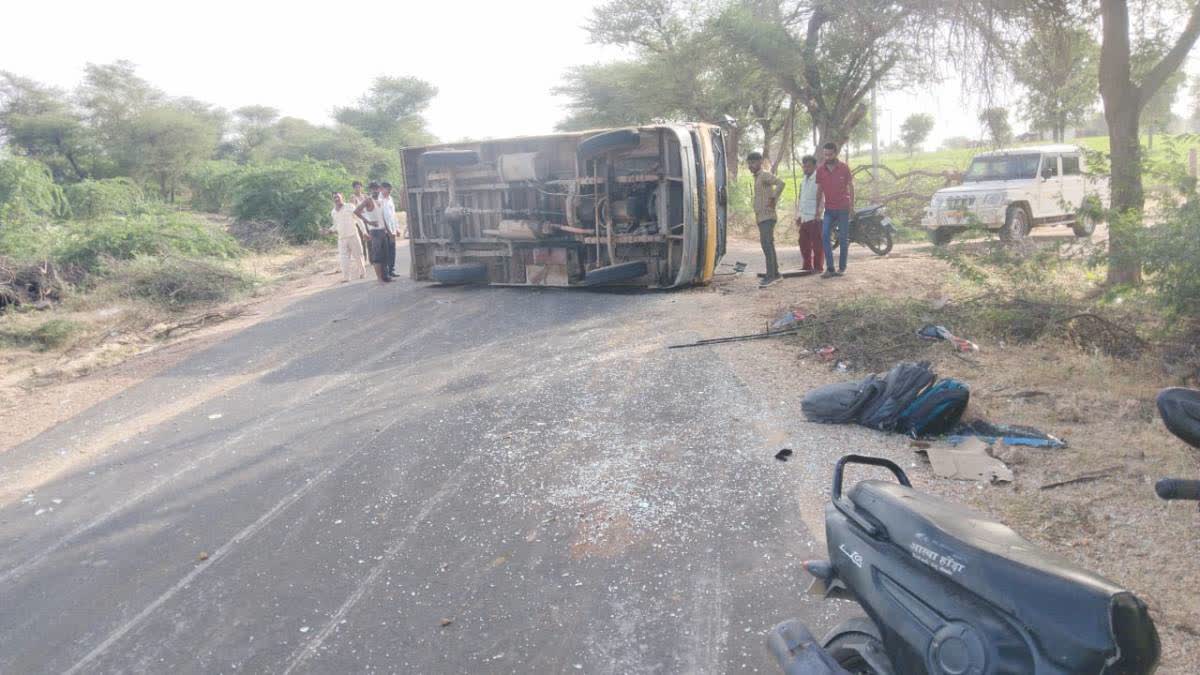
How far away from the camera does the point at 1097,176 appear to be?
8.04 metres

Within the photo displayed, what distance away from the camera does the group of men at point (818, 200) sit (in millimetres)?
10523

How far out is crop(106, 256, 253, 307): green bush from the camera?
1349cm

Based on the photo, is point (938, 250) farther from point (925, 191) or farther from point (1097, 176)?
point (925, 191)

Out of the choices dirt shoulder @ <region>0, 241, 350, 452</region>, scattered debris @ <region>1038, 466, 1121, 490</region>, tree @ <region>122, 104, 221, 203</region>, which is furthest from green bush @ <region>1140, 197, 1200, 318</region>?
tree @ <region>122, 104, 221, 203</region>

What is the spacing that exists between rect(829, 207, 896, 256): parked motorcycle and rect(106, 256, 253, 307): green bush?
35.6 feet

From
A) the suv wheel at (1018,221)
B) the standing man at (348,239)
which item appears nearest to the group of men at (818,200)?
the suv wheel at (1018,221)

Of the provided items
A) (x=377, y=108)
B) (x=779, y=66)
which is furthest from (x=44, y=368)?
(x=377, y=108)

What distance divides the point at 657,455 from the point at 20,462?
195 inches

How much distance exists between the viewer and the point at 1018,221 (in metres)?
14.4

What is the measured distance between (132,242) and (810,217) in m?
13.4

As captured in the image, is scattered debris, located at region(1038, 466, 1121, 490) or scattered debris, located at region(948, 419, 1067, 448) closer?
scattered debris, located at region(1038, 466, 1121, 490)

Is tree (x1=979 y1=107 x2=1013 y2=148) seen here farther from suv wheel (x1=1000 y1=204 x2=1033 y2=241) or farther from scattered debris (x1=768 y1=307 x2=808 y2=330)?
scattered debris (x1=768 y1=307 x2=808 y2=330)

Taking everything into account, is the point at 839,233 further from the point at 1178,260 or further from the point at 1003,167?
the point at 1003,167

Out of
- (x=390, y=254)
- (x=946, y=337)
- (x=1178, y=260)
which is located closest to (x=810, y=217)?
(x=946, y=337)
